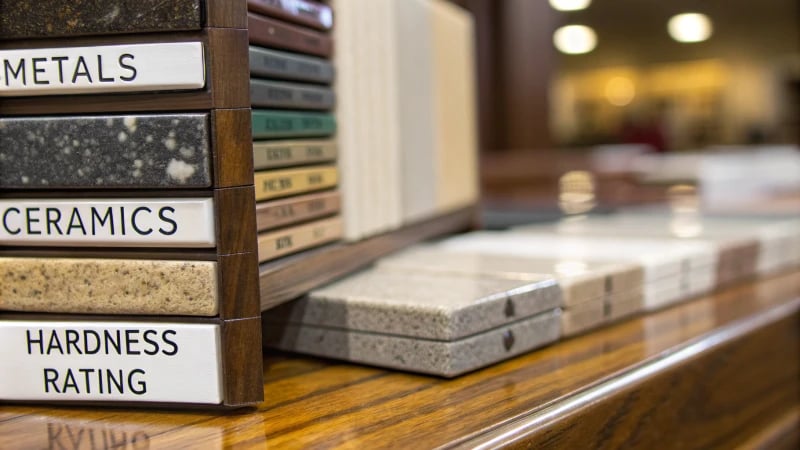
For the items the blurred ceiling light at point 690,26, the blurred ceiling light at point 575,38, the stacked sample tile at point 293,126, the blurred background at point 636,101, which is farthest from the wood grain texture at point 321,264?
the blurred ceiling light at point 690,26

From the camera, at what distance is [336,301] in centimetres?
55

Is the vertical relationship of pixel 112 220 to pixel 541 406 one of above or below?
above

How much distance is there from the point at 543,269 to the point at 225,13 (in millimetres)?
348

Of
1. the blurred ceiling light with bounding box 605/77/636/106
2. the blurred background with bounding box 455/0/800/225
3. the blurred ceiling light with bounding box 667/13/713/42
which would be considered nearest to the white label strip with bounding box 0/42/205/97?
the blurred background with bounding box 455/0/800/225

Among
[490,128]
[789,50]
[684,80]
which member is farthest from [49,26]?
[684,80]

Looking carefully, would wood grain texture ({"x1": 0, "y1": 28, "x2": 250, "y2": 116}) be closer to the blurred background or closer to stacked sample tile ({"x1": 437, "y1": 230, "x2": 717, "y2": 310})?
stacked sample tile ({"x1": 437, "y1": 230, "x2": 717, "y2": 310})

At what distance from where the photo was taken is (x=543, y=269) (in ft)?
2.12

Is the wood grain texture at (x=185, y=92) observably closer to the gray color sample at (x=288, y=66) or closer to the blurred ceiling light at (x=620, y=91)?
the gray color sample at (x=288, y=66)

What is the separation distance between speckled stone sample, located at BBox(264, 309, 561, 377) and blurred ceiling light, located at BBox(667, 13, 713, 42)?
9524 millimetres

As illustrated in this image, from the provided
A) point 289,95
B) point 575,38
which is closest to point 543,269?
point 289,95

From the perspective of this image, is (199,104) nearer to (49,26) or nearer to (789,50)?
(49,26)

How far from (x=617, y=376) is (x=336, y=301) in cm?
20

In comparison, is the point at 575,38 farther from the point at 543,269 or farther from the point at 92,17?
the point at 92,17

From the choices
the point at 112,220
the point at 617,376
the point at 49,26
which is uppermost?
the point at 49,26
